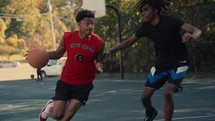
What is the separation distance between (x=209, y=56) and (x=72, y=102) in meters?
13.2

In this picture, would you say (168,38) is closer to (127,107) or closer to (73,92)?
(73,92)

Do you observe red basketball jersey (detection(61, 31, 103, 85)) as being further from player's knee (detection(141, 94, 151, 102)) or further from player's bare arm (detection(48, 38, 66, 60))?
player's knee (detection(141, 94, 151, 102))

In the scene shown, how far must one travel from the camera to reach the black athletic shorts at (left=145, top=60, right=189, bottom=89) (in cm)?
696

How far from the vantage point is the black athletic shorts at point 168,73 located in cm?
696

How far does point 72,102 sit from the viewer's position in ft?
21.9

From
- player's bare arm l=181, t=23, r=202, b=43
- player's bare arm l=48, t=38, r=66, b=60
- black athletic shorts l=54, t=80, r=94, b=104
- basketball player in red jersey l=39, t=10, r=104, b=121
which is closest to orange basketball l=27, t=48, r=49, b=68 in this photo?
player's bare arm l=48, t=38, r=66, b=60

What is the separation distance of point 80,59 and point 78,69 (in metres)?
0.15

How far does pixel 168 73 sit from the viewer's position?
709 cm

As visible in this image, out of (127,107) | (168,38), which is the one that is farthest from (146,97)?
(127,107)

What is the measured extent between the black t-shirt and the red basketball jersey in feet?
3.03

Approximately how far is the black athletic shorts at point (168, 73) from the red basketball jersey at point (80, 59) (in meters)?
1.02

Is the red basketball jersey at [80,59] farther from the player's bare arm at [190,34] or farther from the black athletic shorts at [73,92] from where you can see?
the player's bare arm at [190,34]

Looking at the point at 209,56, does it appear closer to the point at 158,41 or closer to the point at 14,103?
the point at 14,103

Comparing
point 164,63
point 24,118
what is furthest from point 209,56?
point 164,63
